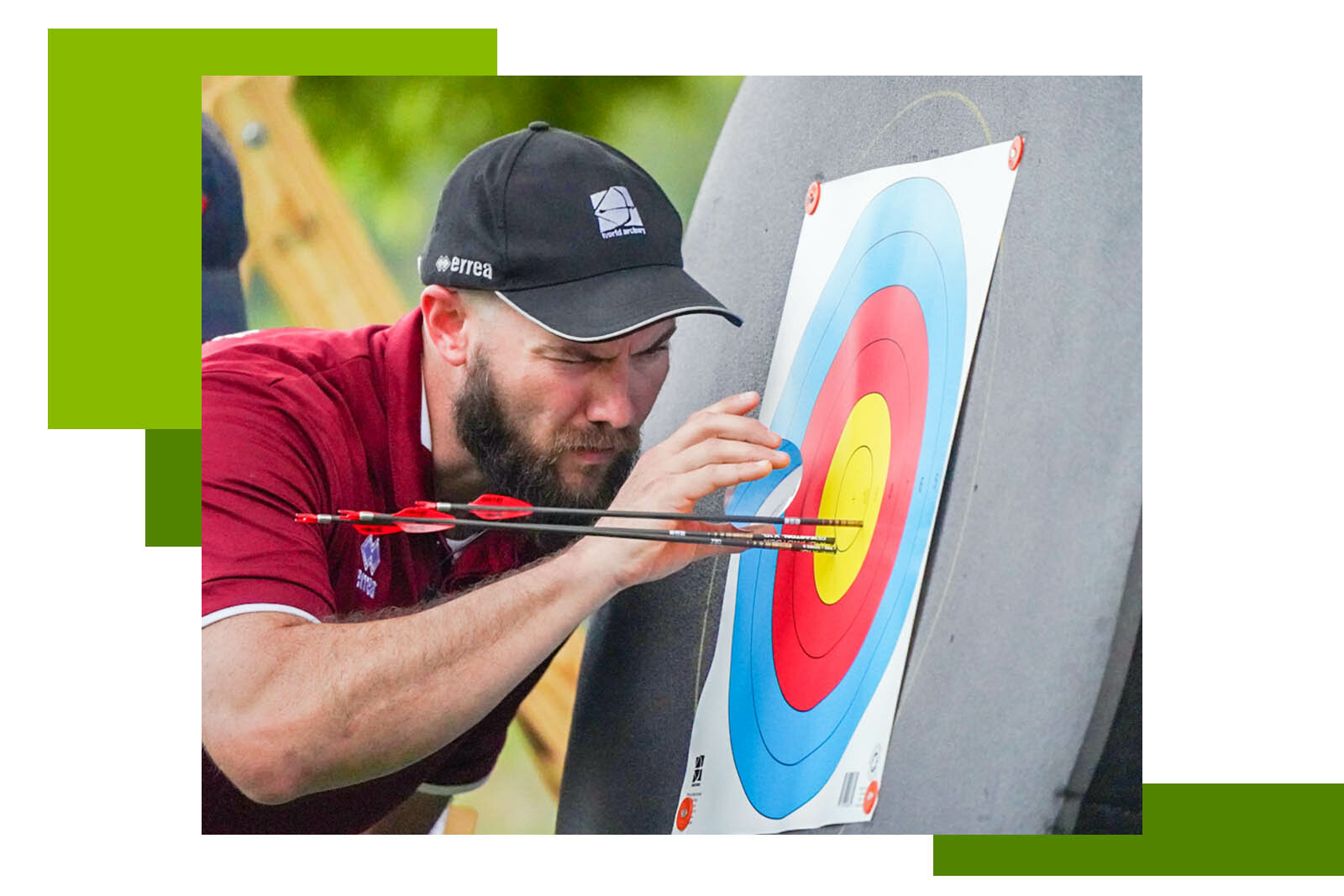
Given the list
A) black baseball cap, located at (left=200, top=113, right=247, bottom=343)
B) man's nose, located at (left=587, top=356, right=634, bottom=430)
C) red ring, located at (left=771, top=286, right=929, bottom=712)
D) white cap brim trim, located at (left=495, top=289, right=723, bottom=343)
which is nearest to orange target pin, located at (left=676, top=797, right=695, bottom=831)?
red ring, located at (left=771, top=286, right=929, bottom=712)

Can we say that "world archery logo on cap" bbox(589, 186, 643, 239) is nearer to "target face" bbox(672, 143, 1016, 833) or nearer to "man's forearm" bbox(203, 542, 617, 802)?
"target face" bbox(672, 143, 1016, 833)

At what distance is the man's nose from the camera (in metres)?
1.67

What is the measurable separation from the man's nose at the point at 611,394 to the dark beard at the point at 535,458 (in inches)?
0.5

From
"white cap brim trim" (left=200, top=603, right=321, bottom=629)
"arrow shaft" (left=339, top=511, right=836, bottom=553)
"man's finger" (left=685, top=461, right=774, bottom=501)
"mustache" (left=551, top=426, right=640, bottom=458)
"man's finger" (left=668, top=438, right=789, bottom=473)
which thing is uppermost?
"mustache" (left=551, top=426, right=640, bottom=458)

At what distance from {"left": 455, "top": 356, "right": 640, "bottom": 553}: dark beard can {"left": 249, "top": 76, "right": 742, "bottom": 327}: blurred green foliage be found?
16 cm

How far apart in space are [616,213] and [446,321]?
25 cm

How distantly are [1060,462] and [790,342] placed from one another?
411mm

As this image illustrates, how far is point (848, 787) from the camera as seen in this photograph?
1551 mm

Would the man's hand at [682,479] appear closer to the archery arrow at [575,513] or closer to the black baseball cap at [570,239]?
the archery arrow at [575,513]
